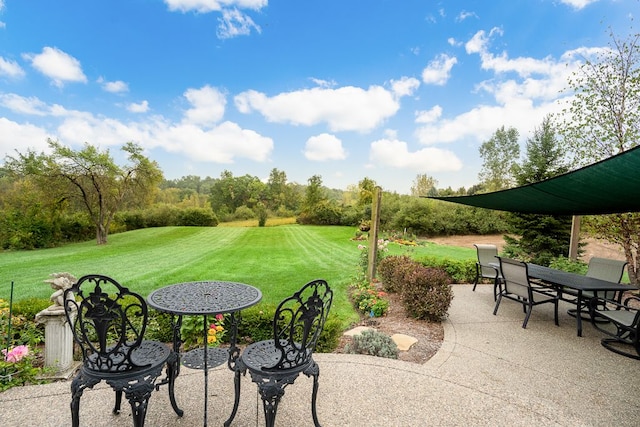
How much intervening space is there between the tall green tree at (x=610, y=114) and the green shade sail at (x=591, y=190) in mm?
2522

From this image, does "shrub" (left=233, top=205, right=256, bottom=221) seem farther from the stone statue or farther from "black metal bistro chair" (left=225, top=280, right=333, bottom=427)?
"black metal bistro chair" (left=225, top=280, right=333, bottom=427)

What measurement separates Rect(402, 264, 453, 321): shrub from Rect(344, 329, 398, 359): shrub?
95cm

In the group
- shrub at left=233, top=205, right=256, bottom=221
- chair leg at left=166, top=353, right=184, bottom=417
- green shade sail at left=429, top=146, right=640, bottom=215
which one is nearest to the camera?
chair leg at left=166, top=353, right=184, bottom=417

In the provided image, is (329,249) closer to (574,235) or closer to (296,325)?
(574,235)

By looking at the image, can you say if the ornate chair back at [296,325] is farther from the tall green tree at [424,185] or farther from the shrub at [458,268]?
the tall green tree at [424,185]

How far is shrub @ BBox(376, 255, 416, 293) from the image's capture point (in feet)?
15.4

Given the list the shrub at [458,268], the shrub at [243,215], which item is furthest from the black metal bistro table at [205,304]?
the shrub at [243,215]

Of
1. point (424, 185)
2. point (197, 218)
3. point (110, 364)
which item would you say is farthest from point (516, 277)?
point (424, 185)

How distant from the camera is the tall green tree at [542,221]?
7953 mm

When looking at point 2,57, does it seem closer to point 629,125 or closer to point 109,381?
point 109,381

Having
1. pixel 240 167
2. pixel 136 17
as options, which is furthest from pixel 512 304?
pixel 240 167

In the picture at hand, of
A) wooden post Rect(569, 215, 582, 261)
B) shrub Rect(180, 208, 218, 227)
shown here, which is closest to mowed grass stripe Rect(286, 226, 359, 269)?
wooden post Rect(569, 215, 582, 261)

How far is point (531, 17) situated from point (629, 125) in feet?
14.2

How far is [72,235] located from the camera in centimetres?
1228
